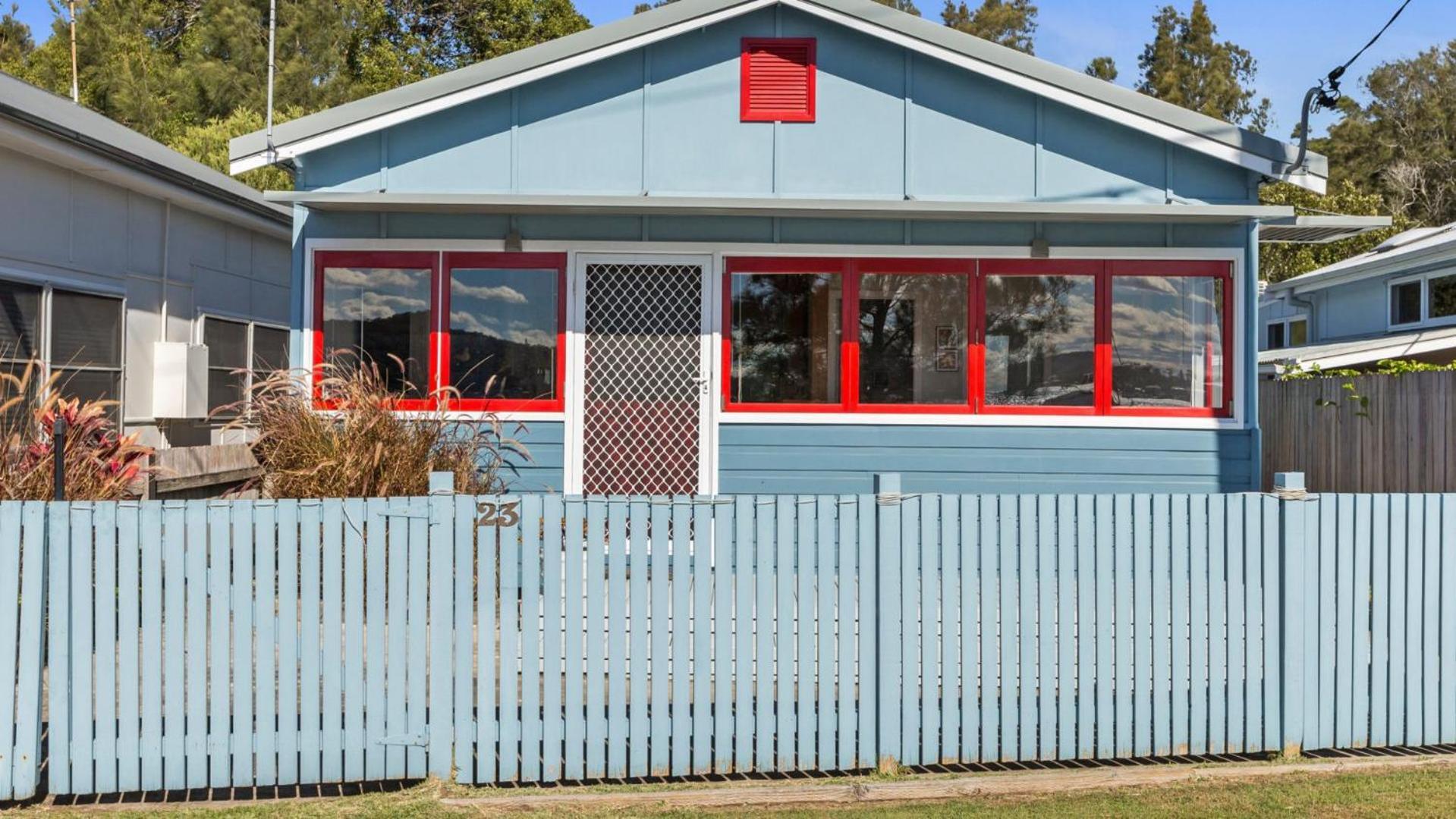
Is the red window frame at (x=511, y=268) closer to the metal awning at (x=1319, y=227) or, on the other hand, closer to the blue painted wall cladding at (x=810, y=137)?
the blue painted wall cladding at (x=810, y=137)

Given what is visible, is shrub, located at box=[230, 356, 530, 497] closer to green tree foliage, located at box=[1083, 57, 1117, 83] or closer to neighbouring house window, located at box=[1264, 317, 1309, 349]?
neighbouring house window, located at box=[1264, 317, 1309, 349]

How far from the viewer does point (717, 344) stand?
8547 mm

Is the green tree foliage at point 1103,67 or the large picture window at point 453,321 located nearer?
the large picture window at point 453,321

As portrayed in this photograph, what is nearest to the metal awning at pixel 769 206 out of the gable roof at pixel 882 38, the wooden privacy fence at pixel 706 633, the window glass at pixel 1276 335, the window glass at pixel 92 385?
the gable roof at pixel 882 38

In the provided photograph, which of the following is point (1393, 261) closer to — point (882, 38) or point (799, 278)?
point (882, 38)

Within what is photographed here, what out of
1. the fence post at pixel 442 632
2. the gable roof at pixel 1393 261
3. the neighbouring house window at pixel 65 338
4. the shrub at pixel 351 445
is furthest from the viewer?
the gable roof at pixel 1393 261

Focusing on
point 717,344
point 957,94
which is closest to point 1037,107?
point 957,94

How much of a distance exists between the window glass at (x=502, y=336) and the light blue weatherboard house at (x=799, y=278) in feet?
0.07

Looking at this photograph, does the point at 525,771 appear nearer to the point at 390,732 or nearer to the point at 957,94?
the point at 390,732

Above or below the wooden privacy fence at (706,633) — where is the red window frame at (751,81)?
above

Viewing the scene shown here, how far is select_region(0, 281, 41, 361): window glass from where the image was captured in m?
8.12

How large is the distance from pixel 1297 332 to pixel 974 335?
14.7 m

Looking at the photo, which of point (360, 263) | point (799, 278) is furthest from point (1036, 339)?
point (360, 263)

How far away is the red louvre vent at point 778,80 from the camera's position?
845 cm
